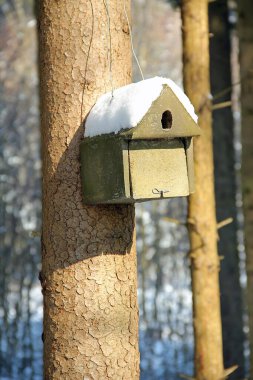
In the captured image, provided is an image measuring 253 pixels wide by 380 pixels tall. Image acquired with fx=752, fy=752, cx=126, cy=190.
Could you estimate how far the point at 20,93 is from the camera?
22.6 feet

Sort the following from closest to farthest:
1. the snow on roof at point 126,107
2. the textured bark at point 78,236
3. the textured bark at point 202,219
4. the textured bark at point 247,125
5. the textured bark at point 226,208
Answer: the snow on roof at point 126,107 → the textured bark at point 78,236 → the textured bark at point 202,219 → the textured bark at point 247,125 → the textured bark at point 226,208

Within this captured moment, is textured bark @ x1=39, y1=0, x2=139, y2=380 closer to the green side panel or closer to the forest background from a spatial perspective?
the green side panel

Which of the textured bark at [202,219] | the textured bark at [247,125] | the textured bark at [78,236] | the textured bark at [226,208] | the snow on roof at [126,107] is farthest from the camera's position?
the textured bark at [226,208]

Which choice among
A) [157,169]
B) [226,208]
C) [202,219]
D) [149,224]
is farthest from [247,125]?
[157,169]

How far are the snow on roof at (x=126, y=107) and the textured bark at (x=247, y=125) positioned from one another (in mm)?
2804

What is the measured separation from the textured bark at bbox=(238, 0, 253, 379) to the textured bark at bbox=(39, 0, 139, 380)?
2.69 m

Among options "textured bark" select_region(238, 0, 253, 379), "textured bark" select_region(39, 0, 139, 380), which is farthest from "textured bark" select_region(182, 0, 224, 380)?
"textured bark" select_region(39, 0, 139, 380)

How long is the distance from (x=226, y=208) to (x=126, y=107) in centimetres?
369

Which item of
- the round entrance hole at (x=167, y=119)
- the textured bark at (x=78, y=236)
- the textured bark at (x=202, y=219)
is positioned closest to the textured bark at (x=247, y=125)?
the textured bark at (x=202, y=219)

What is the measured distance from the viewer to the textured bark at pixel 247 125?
502 centimetres

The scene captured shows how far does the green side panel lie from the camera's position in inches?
87.2

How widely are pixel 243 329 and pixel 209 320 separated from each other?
1891 mm

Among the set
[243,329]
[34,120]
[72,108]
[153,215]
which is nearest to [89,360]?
[72,108]

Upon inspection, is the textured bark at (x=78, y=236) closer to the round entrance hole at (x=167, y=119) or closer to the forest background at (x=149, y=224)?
the round entrance hole at (x=167, y=119)
